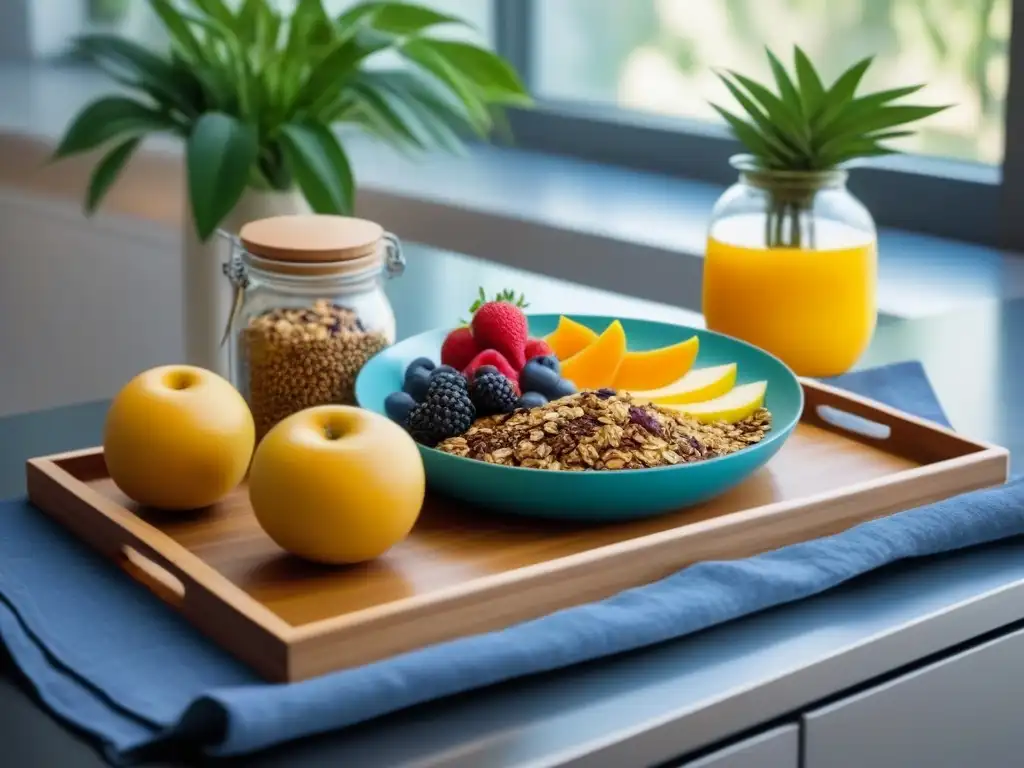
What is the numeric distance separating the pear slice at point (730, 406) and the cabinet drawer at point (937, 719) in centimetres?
24

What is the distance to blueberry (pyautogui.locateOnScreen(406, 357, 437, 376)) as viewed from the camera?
1.04m

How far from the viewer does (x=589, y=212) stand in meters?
2.34

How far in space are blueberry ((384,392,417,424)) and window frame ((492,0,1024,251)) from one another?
130 cm

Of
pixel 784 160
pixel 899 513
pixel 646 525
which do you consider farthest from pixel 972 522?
pixel 784 160

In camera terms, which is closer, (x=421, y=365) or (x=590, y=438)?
(x=590, y=438)

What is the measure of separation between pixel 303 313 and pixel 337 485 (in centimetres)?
29

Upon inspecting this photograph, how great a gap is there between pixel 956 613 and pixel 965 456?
180mm

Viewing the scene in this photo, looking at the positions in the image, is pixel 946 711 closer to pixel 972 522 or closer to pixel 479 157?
pixel 972 522

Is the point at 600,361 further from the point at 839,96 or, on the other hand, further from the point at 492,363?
the point at 839,96

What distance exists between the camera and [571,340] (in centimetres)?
116

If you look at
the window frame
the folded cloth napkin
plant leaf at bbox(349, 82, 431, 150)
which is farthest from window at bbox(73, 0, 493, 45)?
the folded cloth napkin

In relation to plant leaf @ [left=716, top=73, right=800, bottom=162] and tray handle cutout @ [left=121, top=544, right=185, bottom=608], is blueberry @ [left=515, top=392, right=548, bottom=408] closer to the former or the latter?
tray handle cutout @ [left=121, top=544, right=185, bottom=608]

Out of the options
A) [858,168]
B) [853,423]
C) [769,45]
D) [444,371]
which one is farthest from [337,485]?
[769,45]

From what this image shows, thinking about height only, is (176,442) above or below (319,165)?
below
